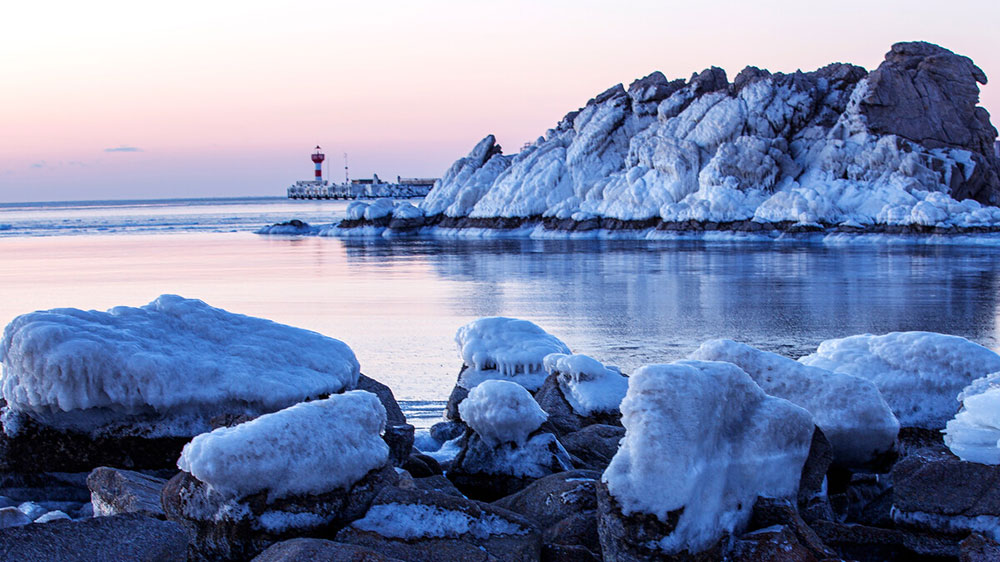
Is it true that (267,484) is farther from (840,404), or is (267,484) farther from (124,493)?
(840,404)

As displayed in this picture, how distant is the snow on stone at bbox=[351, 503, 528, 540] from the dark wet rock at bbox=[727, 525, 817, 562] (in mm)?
894

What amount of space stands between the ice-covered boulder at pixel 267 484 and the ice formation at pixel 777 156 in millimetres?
39735

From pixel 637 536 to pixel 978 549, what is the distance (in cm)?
155

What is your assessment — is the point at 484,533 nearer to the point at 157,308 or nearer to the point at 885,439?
the point at 885,439

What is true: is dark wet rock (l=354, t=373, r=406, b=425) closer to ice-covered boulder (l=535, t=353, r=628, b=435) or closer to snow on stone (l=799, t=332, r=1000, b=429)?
ice-covered boulder (l=535, t=353, r=628, b=435)

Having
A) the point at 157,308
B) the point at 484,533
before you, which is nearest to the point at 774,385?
the point at 484,533

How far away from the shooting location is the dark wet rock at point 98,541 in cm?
359

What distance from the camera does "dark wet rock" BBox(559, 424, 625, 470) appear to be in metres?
5.95

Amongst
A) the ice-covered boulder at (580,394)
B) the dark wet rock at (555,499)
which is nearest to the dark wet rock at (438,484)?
the dark wet rock at (555,499)

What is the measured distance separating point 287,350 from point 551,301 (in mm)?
12304

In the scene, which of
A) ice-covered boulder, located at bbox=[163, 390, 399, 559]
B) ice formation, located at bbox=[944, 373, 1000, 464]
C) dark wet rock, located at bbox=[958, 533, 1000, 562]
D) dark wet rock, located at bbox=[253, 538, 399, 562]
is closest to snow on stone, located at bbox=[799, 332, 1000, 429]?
ice formation, located at bbox=[944, 373, 1000, 464]

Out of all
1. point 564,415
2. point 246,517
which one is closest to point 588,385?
point 564,415

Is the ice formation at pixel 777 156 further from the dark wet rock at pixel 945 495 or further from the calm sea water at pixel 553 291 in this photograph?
the dark wet rock at pixel 945 495

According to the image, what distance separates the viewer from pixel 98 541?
368cm
